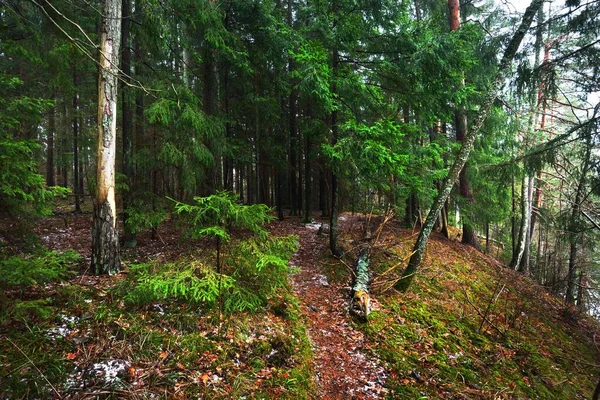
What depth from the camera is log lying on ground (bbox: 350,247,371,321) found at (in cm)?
573

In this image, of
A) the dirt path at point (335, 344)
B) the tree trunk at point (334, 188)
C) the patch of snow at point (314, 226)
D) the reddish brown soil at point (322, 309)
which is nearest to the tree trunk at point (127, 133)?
the reddish brown soil at point (322, 309)

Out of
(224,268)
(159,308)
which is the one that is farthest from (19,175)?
(224,268)

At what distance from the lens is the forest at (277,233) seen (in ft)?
11.4

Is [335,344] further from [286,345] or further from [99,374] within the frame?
[99,374]

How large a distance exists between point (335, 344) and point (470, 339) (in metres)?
3.26

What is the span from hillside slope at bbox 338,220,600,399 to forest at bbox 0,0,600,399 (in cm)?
5

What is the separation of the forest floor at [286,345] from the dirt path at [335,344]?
22mm

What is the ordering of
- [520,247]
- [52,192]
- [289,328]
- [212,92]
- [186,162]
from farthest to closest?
[520,247] < [212,92] < [186,162] < [289,328] < [52,192]

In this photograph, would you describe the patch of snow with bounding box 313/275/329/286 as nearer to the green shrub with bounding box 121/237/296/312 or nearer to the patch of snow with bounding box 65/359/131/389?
the green shrub with bounding box 121/237/296/312

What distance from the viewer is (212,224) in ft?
12.9

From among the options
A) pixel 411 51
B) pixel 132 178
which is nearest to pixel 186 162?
pixel 132 178

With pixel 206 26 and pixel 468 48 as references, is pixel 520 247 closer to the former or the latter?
pixel 468 48

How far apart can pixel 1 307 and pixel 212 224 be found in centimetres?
249

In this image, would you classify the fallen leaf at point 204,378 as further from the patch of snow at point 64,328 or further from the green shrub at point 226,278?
the patch of snow at point 64,328
